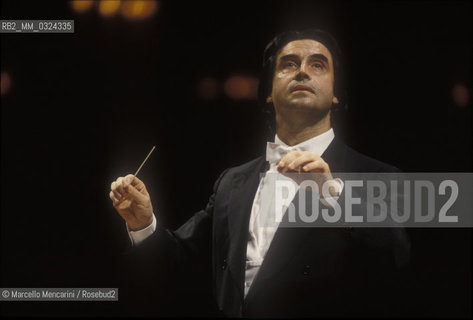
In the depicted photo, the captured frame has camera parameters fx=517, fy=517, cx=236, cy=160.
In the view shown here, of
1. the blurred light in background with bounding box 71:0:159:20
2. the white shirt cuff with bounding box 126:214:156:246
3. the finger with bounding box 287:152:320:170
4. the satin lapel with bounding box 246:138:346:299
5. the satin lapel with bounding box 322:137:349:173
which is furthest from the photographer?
the blurred light in background with bounding box 71:0:159:20

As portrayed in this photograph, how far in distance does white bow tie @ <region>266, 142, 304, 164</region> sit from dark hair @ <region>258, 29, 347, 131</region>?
0.28m

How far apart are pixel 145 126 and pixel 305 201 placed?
3.00 ft

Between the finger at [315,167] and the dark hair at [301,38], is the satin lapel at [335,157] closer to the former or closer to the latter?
the dark hair at [301,38]

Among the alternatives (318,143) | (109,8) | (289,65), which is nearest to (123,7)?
(109,8)

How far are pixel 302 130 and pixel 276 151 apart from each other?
145 mm

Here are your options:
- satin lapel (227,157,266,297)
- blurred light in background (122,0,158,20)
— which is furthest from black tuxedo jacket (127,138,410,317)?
blurred light in background (122,0,158,20)

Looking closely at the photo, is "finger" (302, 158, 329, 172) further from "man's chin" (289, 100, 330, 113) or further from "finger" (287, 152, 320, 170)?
"man's chin" (289, 100, 330, 113)

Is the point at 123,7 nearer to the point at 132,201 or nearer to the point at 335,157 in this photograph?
the point at 132,201

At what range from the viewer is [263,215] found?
82.0 inches

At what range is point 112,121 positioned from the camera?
251 cm

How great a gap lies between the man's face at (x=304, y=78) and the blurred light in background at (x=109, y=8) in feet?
3.00

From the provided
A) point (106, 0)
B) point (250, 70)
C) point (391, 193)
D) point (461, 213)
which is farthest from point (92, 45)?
point (461, 213)

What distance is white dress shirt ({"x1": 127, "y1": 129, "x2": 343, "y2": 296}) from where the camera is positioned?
205 cm

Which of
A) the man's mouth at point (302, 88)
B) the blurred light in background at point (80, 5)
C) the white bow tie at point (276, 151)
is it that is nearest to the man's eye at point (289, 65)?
the man's mouth at point (302, 88)
